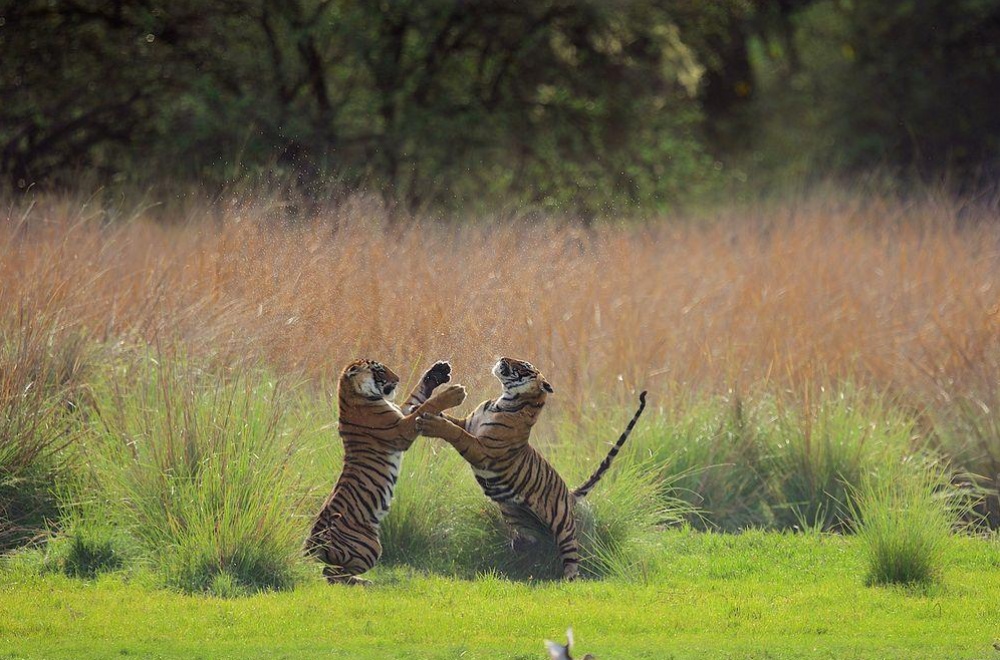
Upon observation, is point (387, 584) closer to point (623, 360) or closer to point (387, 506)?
point (387, 506)

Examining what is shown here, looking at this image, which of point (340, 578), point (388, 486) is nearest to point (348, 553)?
point (340, 578)

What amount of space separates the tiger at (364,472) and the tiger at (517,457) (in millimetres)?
258

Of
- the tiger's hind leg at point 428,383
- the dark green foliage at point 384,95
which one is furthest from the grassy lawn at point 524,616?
the dark green foliage at point 384,95

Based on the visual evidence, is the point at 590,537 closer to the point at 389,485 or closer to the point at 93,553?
the point at 389,485

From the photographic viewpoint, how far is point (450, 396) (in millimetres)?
6023

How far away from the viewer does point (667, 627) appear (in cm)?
537

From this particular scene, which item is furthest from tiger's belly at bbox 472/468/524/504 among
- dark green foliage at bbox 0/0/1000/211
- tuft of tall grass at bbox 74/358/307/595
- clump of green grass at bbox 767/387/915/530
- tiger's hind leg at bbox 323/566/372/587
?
dark green foliage at bbox 0/0/1000/211

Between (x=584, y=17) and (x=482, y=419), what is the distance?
13344mm

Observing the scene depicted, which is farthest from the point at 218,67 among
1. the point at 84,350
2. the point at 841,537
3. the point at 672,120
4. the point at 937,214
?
the point at 841,537

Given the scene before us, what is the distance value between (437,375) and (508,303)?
9.89 feet

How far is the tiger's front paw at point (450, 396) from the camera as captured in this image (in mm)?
6004

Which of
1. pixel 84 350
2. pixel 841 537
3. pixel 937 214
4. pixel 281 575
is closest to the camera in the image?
pixel 281 575

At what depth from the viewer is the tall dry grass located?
28.0 ft

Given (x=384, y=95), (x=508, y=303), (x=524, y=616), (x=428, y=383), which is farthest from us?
(x=384, y=95)
